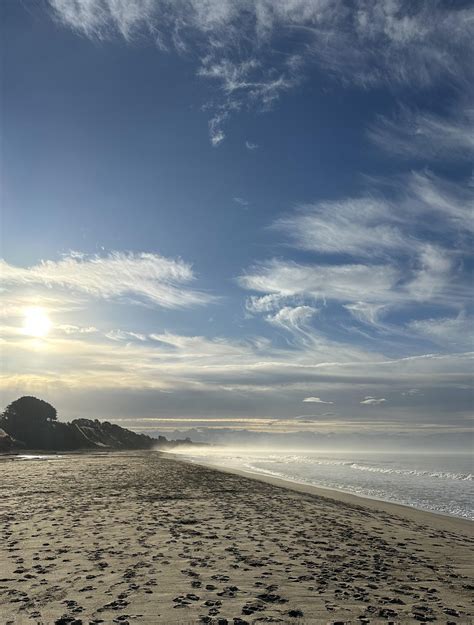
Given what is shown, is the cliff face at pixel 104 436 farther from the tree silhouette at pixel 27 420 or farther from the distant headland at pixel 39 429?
the tree silhouette at pixel 27 420

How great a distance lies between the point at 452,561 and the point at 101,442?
12547cm

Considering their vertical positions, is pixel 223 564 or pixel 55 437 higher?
pixel 223 564

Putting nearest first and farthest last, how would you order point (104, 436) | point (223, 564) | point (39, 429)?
1. point (223, 564)
2. point (39, 429)
3. point (104, 436)

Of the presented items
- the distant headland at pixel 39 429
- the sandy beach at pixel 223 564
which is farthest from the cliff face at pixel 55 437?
the sandy beach at pixel 223 564

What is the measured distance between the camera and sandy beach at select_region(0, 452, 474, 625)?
29.2ft

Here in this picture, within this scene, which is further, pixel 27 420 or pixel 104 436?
pixel 104 436

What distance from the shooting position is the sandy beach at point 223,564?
8.91m

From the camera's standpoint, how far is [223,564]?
12094 millimetres

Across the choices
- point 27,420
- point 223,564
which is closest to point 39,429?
point 27,420

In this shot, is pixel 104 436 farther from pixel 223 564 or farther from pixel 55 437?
pixel 223 564

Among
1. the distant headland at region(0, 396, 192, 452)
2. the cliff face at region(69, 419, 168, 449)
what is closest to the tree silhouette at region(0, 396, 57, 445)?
the distant headland at region(0, 396, 192, 452)

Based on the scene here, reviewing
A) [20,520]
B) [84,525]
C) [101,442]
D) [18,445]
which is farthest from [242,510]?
[101,442]

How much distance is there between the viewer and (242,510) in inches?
864

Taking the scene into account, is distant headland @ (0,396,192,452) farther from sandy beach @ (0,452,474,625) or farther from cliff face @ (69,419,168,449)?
sandy beach @ (0,452,474,625)
